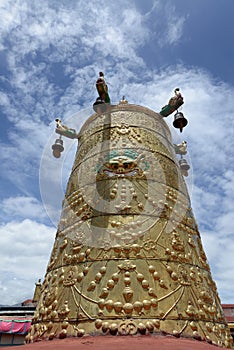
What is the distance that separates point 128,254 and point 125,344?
1376 millimetres

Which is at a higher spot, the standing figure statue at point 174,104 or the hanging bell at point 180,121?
the standing figure statue at point 174,104

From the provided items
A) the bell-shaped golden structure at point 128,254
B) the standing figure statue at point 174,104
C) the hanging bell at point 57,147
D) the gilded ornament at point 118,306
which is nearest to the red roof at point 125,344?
the bell-shaped golden structure at point 128,254

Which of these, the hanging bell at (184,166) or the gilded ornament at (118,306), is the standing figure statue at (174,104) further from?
the gilded ornament at (118,306)

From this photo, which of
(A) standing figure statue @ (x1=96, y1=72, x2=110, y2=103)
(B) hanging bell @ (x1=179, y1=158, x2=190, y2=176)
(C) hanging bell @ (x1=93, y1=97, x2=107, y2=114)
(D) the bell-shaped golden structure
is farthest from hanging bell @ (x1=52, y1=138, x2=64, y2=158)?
(B) hanging bell @ (x1=179, y1=158, x2=190, y2=176)

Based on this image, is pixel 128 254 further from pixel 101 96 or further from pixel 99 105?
pixel 101 96

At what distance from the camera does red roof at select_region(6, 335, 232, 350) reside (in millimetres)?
2787

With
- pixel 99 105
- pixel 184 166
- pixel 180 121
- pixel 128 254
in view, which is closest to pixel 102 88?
pixel 99 105

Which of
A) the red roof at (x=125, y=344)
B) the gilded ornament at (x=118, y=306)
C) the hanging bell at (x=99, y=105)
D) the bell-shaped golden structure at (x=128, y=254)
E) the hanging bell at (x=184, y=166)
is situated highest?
the hanging bell at (x=99, y=105)

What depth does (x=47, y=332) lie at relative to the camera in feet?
12.4

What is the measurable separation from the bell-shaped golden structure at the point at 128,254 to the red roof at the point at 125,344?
0.13m

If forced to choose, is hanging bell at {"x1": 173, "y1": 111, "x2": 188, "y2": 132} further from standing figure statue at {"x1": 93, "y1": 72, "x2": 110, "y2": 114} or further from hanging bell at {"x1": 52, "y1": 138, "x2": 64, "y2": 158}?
hanging bell at {"x1": 52, "y1": 138, "x2": 64, "y2": 158}

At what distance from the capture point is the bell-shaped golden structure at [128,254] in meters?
3.56

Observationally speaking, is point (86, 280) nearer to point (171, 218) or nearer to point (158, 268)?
point (158, 268)

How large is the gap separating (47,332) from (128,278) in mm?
1374
